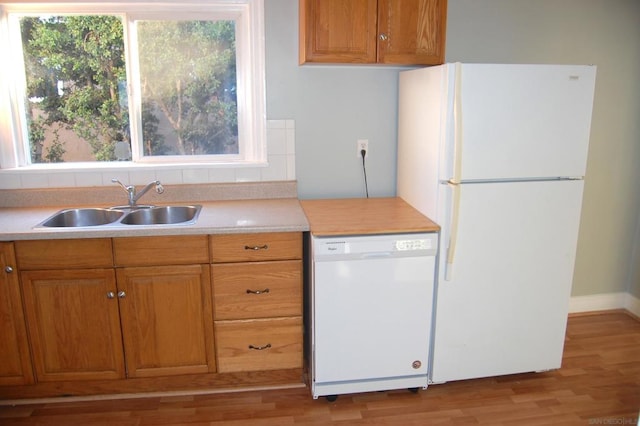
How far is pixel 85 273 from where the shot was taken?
220cm

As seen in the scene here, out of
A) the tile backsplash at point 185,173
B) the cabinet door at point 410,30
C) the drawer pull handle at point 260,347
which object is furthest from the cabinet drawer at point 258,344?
the cabinet door at point 410,30

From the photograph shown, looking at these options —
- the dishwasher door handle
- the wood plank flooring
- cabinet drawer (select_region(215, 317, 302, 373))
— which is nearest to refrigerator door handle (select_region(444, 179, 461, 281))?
the dishwasher door handle

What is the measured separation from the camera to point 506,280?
237cm

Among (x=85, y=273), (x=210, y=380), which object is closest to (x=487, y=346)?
(x=210, y=380)

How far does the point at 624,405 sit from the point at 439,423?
94 centimetres

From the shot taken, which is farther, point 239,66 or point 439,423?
point 239,66

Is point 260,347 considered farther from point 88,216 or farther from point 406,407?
point 88,216

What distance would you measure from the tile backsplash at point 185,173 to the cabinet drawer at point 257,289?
68 cm

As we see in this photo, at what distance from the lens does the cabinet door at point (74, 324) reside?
7.23 feet

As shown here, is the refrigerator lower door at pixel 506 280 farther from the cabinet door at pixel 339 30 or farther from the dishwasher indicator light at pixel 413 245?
the cabinet door at pixel 339 30

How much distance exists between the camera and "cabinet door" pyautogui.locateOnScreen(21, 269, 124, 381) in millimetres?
2205

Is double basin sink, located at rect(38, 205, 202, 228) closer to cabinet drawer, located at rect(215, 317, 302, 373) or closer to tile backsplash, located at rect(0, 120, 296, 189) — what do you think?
tile backsplash, located at rect(0, 120, 296, 189)

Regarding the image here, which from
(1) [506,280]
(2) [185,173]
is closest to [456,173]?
(1) [506,280]

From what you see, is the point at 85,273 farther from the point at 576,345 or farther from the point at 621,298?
the point at 621,298
